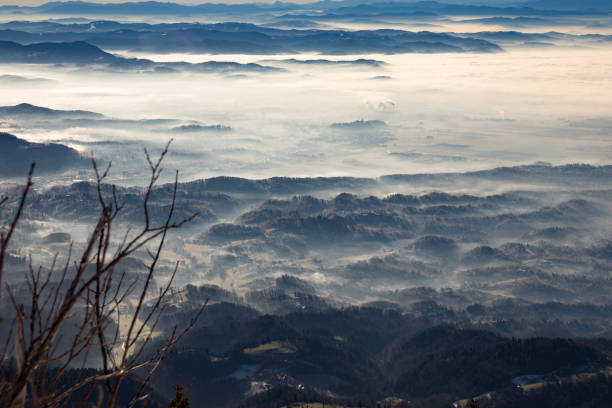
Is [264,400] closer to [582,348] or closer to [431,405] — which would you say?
[431,405]

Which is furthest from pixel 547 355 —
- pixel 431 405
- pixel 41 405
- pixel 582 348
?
pixel 41 405

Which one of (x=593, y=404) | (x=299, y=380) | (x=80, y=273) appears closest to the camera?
(x=80, y=273)

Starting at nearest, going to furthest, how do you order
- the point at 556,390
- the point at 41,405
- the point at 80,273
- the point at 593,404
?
the point at 80,273, the point at 41,405, the point at 593,404, the point at 556,390

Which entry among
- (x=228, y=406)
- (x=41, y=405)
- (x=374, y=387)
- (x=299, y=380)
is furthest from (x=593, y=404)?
(x=41, y=405)

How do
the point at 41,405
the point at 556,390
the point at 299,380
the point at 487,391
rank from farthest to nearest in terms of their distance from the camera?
1. the point at 299,380
2. the point at 487,391
3. the point at 556,390
4. the point at 41,405

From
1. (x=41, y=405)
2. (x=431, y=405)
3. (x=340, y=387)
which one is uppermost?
(x=41, y=405)

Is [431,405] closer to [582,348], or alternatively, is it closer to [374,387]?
[374,387]

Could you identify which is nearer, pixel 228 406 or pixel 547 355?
pixel 228 406

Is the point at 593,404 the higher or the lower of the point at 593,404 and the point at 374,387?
the higher

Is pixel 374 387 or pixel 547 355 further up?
pixel 547 355
